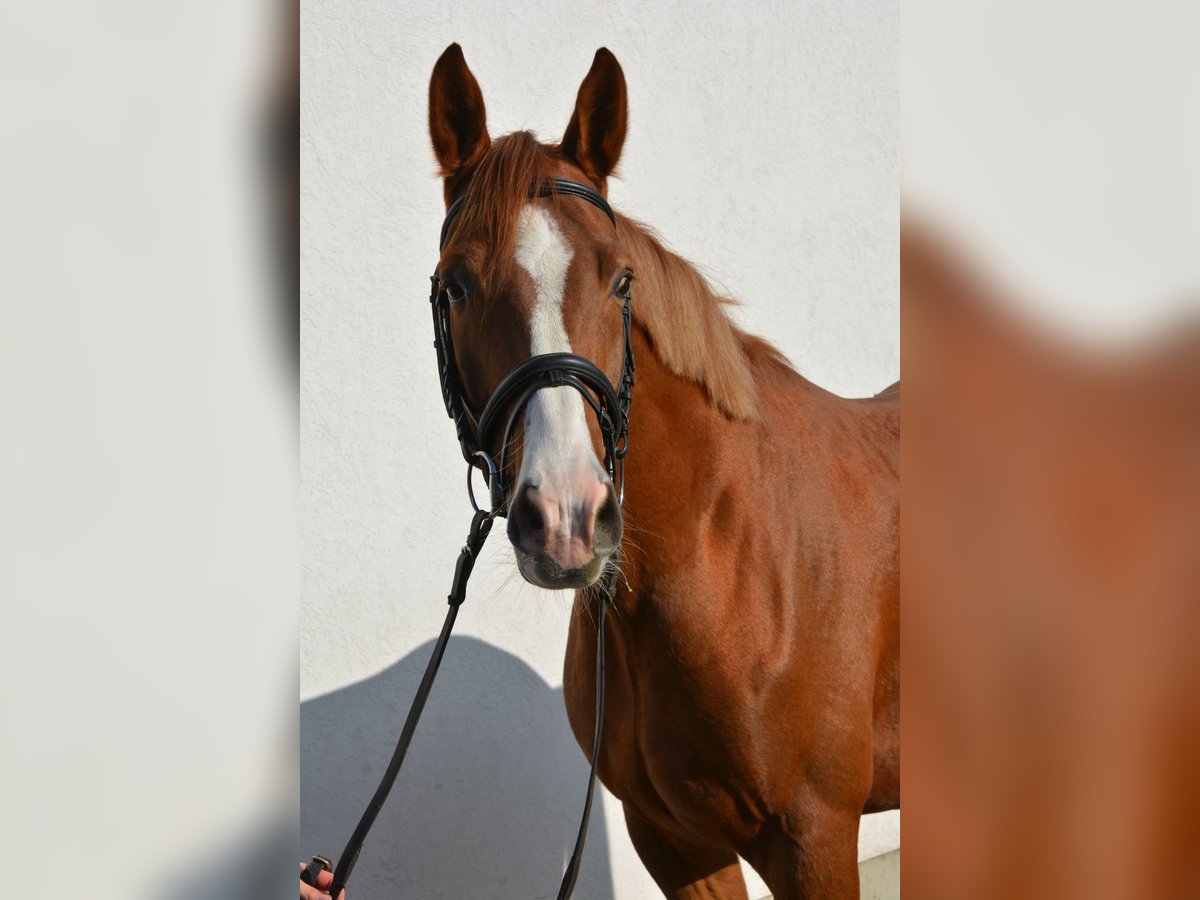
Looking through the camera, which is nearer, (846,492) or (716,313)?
(716,313)

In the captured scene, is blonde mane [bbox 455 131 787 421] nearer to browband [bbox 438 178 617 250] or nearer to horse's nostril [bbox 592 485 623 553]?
browband [bbox 438 178 617 250]

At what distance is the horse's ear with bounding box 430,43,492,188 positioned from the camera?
3.13ft

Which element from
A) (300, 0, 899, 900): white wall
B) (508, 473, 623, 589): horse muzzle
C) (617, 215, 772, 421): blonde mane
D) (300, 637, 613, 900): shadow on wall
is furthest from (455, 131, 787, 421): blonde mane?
(300, 637, 613, 900): shadow on wall

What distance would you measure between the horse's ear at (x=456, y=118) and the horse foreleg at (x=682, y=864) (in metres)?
0.82

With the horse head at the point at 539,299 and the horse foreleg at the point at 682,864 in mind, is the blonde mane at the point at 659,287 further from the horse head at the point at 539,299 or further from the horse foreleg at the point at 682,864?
the horse foreleg at the point at 682,864

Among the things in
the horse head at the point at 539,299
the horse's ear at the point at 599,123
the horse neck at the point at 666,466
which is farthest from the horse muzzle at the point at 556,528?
the horse's ear at the point at 599,123

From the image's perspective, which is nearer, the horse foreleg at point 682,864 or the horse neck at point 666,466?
the horse neck at point 666,466

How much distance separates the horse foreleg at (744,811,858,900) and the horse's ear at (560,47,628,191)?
0.72 meters

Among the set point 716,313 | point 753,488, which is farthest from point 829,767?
point 716,313

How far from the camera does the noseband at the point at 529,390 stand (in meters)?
0.79
